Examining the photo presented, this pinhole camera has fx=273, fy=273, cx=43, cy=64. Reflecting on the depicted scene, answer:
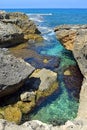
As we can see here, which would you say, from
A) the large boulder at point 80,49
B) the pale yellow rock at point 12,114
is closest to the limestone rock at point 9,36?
the large boulder at point 80,49

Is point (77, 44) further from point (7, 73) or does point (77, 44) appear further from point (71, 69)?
point (7, 73)

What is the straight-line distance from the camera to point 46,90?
1864 cm

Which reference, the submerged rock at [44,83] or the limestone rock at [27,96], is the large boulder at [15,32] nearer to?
the submerged rock at [44,83]

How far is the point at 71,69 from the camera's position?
23484mm

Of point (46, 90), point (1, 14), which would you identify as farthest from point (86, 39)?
point (1, 14)

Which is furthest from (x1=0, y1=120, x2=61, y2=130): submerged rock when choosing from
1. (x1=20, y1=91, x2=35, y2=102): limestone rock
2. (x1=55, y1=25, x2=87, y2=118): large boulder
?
(x1=20, y1=91, x2=35, y2=102): limestone rock

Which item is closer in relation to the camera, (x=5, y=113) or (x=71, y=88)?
(x=5, y=113)

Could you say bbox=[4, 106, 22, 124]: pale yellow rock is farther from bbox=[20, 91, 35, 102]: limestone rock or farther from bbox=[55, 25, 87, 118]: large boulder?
bbox=[55, 25, 87, 118]: large boulder

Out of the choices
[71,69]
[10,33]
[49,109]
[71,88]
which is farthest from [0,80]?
[10,33]

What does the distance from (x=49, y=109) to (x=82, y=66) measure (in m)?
5.66

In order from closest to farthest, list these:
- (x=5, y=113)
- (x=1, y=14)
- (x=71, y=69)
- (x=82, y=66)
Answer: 1. (x=5, y=113)
2. (x=82, y=66)
3. (x=71, y=69)
4. (x=1, y=14)

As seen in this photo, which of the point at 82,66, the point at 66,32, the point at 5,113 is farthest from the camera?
the point at 66,32

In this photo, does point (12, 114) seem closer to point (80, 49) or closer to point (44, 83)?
point (44, 83)

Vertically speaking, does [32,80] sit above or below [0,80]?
below
